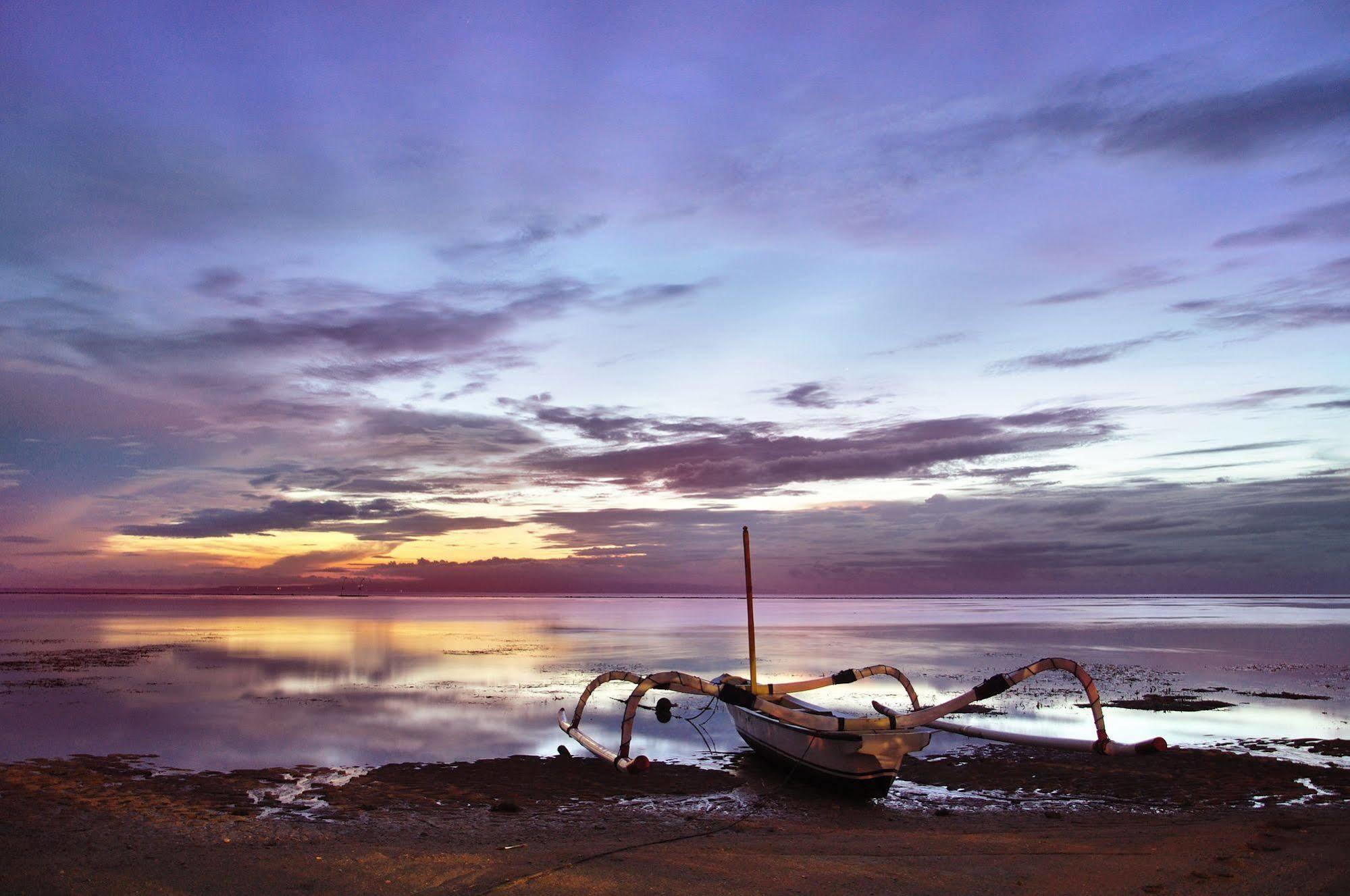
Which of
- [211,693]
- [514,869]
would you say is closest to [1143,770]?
[514,869]

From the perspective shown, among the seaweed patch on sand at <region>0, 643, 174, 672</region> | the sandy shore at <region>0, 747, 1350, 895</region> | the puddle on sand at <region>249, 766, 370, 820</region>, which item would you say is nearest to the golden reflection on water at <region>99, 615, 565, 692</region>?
the seaweed patch on sand at <region>0, 643, 174, 672</region>

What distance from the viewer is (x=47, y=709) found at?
23.5 metres

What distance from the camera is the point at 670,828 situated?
506 inches

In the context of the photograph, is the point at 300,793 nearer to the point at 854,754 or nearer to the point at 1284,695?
the point at 854,754

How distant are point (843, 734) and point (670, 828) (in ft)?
11.9

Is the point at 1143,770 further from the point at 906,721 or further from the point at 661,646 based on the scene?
the point at 661,646

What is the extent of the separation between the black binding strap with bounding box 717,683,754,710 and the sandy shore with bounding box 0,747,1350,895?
1.60 meters

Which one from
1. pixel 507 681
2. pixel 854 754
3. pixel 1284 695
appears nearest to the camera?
pixel 854 754

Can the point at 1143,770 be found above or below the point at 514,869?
below

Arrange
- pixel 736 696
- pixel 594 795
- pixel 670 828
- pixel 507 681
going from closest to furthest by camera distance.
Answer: pixel 670 828 → pixel 594 795 → pixel 736 696 → pixel 507 681

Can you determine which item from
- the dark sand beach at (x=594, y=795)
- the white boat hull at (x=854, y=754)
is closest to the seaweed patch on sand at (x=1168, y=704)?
the dark sand beach at (x=594, y=795)

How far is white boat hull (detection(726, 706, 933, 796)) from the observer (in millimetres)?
14617

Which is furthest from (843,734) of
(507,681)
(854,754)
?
(507,681)

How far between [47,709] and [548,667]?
697 inches
